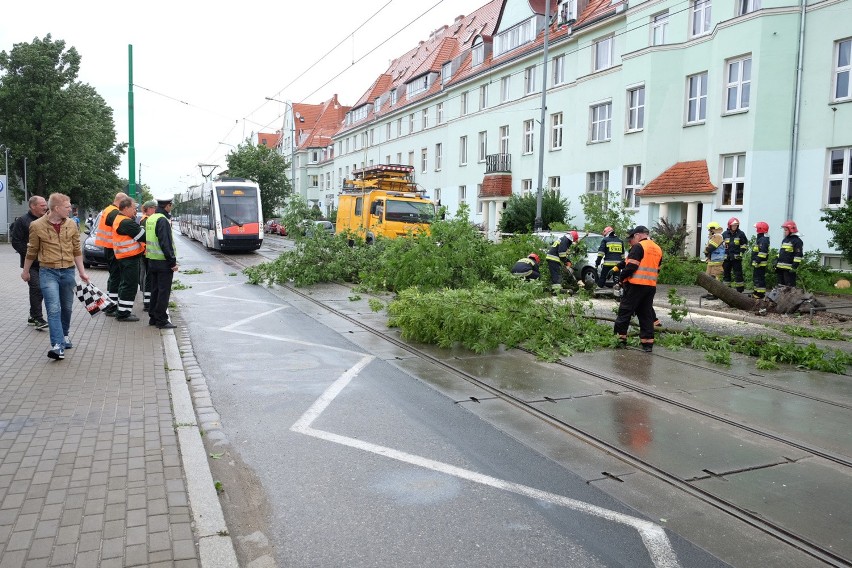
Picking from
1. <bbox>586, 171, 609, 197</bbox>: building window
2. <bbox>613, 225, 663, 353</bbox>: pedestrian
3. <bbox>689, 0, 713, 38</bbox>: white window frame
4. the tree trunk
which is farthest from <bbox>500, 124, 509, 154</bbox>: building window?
<bbox>613, 225, 663, 353</bbox>: pedestrian

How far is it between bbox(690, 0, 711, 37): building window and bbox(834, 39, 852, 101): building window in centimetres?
519

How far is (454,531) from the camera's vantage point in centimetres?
406

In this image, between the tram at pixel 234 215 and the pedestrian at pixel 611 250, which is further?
the tram at pixel 234 215

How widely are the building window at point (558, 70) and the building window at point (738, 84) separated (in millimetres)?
10902

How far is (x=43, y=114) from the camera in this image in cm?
4300

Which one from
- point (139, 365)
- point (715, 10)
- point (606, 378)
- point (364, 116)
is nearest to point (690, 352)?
point (606, 378)

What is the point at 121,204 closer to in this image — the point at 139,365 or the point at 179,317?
the point at 179,317

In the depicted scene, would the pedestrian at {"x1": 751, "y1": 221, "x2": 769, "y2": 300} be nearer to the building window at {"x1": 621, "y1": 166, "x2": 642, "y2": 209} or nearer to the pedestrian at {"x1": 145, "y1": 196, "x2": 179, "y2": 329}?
the pedestrian at {"x1": 145, "y1": 196, "x2": 179, "y2": 329}

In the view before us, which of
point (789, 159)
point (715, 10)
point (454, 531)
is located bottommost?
point (454, 531)

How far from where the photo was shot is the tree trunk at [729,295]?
13.2 meters

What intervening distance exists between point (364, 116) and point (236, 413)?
57.8 metres

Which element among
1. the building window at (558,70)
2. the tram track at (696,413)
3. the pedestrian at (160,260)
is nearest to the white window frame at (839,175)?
the tram track at (696,413)

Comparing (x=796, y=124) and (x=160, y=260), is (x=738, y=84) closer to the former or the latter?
(x=796, y=124)

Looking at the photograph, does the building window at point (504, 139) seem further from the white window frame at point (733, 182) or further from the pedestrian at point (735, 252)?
the pedestrian at point (735, 252)
